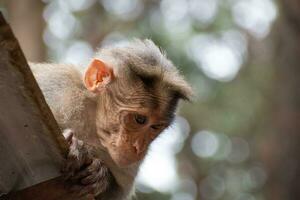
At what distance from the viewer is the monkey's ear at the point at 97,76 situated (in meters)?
3.64

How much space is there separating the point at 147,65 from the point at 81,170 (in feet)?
3.08

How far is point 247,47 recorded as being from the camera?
13.1 metres

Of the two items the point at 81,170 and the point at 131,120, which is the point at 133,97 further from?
the point at 81,170

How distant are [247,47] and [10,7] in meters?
6.14

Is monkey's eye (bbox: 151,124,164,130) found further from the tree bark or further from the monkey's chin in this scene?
the tree bark

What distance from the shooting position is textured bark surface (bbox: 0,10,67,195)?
222 cm

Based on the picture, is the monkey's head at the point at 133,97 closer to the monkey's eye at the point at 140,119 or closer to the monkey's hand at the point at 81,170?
the monkey's eye at the point at 140,119

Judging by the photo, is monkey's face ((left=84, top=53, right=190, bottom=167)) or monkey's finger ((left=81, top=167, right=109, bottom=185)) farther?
monkey's face ((left=84, top=53, right=190, bottom=167))

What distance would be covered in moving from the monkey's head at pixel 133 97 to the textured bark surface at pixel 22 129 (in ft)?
2.71

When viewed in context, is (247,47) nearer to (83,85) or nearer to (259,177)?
(259,177)

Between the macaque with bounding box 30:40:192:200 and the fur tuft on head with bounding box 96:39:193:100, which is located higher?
the fur tuft on head with bounding box 96:39:193:100

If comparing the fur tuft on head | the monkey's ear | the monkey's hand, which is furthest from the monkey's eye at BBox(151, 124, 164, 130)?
the monkey's hand

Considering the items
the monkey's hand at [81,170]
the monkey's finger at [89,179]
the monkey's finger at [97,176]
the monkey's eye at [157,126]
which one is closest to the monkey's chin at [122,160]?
the monkey's finger at [97,176]

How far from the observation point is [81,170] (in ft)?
9.21
